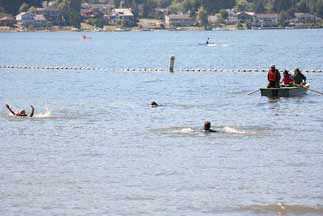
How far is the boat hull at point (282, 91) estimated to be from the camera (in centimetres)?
5836

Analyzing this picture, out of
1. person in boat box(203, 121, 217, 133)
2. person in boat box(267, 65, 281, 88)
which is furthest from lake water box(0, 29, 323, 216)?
person in boat box(267, 65, 281, 88)

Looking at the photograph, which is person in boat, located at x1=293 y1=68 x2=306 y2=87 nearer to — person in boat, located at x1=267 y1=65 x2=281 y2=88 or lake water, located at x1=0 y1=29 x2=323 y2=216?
lake water, located at x1=0 y1=29 x2=323 y2=216

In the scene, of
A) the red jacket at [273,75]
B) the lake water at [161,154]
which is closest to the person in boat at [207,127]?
the lake water at [161,154]

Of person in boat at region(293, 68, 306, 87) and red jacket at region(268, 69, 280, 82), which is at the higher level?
red jacket at region(268, 69, 280, 82)

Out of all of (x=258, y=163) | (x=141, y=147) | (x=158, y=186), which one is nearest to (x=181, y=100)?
(x=141, y=147)

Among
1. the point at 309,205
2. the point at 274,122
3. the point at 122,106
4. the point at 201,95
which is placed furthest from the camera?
the point at 201,95

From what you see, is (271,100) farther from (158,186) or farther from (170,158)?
(158,186)

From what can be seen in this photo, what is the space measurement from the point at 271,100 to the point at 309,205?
2786 cm

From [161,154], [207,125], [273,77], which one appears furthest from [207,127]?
[273,77]

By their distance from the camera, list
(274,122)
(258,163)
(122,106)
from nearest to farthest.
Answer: (258,163), (274,122), (122,106)

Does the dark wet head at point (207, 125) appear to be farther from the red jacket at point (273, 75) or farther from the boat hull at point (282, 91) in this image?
the boat hull at point (282, 91)

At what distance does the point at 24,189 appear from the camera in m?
33.3

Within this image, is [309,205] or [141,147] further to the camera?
[141,147]

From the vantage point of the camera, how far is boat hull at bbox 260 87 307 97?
58.4 metres
